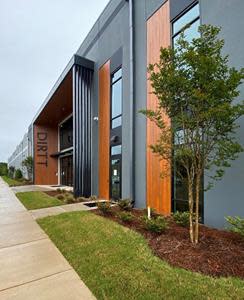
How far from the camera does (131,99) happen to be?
1022 cm

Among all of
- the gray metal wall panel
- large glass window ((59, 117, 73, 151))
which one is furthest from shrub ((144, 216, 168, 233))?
large glass window ((59, 117, 73, 151))

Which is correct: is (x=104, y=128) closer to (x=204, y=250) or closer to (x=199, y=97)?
(x=199, y=97)

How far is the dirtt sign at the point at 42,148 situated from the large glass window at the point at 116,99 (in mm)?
18634

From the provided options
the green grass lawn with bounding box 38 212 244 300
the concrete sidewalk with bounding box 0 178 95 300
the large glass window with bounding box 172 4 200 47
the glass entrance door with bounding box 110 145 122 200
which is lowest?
the concrete sidewalk with bounding box 0 178 95 300

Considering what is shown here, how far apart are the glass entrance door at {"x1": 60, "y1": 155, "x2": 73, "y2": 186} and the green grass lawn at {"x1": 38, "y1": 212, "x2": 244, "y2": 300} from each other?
18.8 m

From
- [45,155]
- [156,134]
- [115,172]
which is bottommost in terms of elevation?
[115,172]

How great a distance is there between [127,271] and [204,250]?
5.36ft

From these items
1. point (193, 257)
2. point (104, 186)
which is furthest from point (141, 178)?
point (193, 257)

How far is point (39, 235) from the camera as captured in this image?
632 cm

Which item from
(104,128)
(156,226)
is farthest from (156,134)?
(104,128)

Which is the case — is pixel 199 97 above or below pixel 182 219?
above

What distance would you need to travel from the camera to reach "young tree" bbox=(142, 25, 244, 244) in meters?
4.53

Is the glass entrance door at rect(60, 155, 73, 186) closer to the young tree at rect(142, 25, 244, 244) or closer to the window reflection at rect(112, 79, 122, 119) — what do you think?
the window reflection at rect(112, 79, 122, 119)

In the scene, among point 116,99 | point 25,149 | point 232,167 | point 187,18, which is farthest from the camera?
point 25,149
